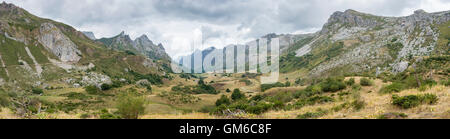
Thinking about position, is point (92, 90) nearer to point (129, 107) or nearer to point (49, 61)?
point (49, 61)

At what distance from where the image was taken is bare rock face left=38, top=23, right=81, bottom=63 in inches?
5855

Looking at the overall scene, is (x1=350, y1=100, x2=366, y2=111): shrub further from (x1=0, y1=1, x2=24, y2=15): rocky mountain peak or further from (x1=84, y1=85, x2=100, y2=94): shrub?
(x1=0, y1=1, x2=24, y2=15): rocky mountain peak

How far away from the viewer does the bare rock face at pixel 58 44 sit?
149 metres

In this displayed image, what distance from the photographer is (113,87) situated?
99562 mm

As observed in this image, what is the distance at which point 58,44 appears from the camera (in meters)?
154

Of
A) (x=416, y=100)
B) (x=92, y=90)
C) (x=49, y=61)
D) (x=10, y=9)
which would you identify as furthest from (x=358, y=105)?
(x=10, y=9)

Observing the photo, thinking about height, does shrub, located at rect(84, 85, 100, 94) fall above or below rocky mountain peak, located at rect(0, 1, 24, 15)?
below

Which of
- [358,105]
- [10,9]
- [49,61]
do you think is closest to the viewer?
[358,105]

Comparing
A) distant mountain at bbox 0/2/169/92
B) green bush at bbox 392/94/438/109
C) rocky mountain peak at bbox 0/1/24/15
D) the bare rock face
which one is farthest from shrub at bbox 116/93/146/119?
rocky mountain peak at bbox 0/1/24/15

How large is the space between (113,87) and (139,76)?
6459 centimetres

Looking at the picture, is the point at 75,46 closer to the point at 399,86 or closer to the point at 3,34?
the point at 3,34

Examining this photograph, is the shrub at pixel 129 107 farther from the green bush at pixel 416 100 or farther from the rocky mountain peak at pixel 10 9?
the rocky mountain peak at pixel 10 9

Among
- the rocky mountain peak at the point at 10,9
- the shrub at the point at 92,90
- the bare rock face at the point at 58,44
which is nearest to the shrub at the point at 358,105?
the shrub at the point at 92,90
